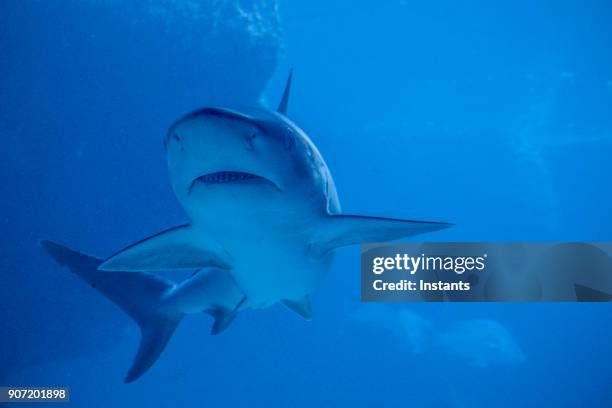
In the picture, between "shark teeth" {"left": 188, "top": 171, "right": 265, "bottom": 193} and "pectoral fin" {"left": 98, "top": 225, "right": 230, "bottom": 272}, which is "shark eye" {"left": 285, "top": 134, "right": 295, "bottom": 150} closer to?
"shark teeth" {"left": 188, "top": 171, "right": 265, "bottom": 193}

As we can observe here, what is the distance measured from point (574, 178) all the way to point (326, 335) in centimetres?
1295

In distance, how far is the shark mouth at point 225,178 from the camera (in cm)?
256

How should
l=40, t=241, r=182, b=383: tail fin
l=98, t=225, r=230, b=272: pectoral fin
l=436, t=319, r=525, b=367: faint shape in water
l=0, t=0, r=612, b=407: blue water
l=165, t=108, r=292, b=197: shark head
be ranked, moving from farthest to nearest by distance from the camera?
l=436, t=319, r=525, b=367: faint shape in water < l=0, t=0, r=612, b=407: blue water < l=40, t=241, r=182, b=383: tail fin < l=98, t=225, r=230, b=272: pectoral fin < l=165, t=108, r=292, b=197: shark head

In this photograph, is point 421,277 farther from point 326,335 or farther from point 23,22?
point 326,335

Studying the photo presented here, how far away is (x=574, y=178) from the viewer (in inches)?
634

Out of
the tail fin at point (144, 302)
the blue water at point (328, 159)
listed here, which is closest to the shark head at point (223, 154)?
the tail fin at point (144, 302)

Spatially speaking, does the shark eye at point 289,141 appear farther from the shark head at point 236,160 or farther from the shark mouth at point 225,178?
the shark mouth at point 225,178

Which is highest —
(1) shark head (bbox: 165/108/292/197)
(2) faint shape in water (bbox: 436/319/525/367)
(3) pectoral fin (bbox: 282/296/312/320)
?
(2) faint shape in water (bbox: 436/319/525/367)

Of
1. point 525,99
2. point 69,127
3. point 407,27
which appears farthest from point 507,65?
point 69,127

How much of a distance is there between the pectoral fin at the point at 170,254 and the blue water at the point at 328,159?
20.8 feet

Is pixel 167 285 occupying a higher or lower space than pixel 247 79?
lower

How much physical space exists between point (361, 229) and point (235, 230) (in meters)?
1.00

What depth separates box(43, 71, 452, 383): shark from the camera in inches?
93.4

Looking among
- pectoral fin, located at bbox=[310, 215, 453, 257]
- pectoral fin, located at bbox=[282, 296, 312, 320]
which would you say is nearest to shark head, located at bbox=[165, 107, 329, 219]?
pectoral fin, located at bbox=[310, 215, 453, 257]
